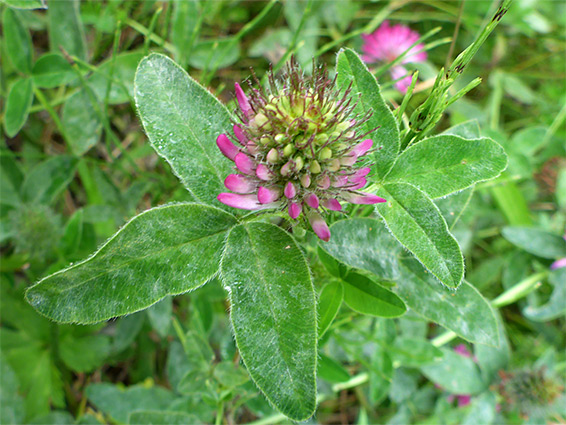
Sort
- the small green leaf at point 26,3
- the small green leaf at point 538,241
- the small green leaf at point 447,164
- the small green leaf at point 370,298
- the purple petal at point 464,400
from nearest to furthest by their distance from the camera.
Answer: the small green leaf at point 447,164, the small green leaf at point 370,298, the small green leaf at point 26,3, the small green leaf at point 538,241, the purple petal at point 464,400

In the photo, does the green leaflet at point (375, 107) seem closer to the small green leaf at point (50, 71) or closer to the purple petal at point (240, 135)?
the purple petal at point (240, 135)

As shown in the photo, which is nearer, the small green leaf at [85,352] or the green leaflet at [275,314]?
the green leaflet at [275,314]

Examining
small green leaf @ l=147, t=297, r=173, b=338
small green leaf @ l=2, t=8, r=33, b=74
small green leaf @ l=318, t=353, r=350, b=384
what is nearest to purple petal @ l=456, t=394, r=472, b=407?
small green leaf @ l=318, t=353, r=350, b=384

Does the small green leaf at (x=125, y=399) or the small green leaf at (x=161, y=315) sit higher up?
the small green leaf at (x=161, y=315)

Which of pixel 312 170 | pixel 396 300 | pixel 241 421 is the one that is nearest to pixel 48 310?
pixel 312 170

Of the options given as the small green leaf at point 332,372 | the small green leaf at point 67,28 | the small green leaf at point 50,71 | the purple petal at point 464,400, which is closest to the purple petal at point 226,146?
the small green leaf at point 332,372

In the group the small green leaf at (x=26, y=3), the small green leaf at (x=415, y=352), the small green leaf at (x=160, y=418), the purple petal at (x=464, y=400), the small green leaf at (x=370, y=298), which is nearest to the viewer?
the small green leaf at (x=370, y=298)

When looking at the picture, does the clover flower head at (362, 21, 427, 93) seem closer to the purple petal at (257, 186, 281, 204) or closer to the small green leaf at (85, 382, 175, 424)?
the purple petal at (257, 186, 281, 204)
